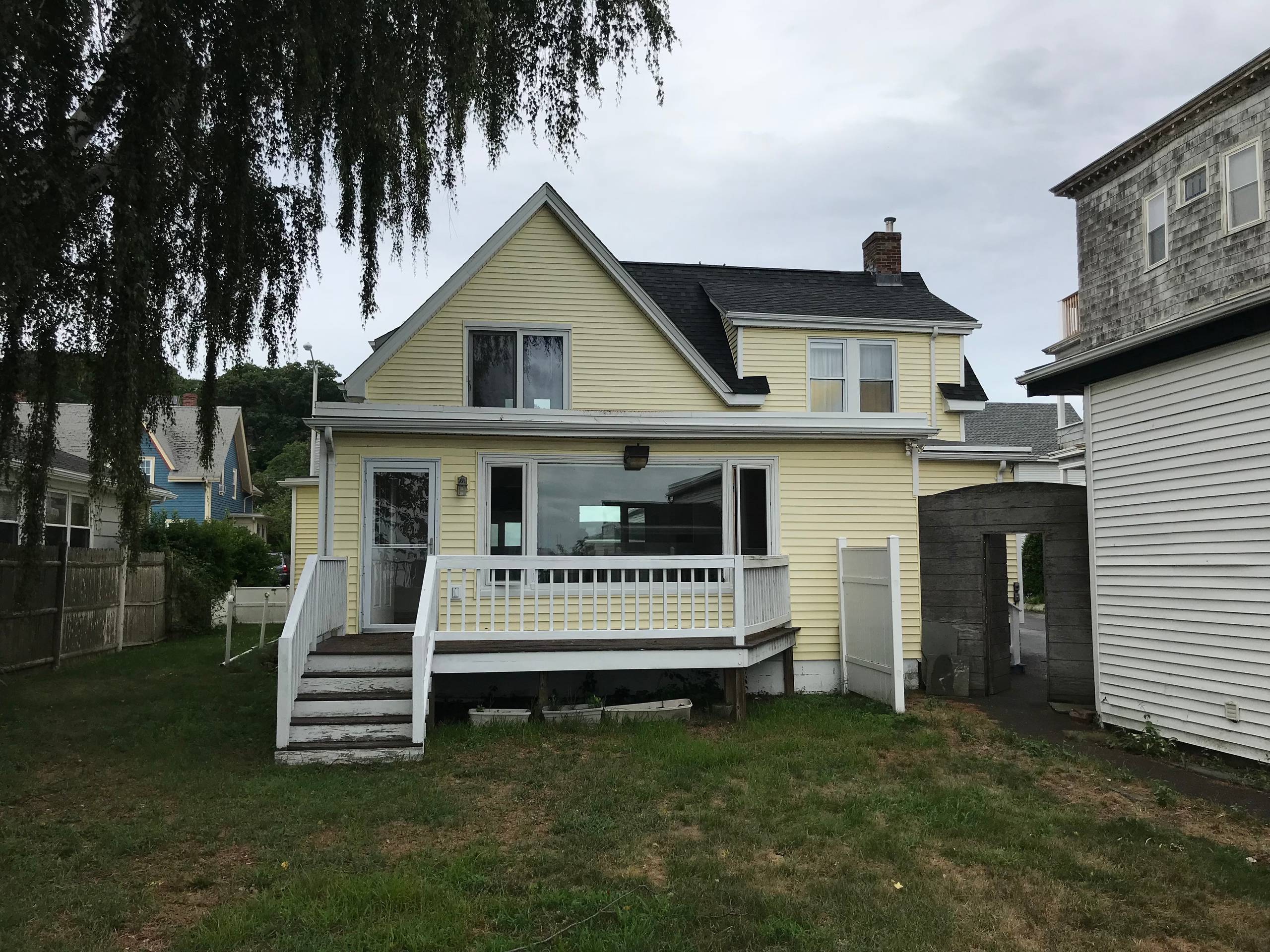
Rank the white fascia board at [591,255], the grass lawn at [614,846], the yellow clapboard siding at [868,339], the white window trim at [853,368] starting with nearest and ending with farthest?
the grass lawn at [614,846] < the white fascia board at [591,255] < the yellow clapboard siding at [868,339] < the white window trim at [853,368]

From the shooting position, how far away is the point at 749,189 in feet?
58.1

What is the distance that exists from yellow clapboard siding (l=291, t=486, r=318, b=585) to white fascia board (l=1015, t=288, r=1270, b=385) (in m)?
13.5

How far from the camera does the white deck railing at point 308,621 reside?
7.93 metres

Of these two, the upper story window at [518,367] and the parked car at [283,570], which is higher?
the upper story window at [518,367]

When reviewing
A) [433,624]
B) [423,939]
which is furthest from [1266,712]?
[433,624]

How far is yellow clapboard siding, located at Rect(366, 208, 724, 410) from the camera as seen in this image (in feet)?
39.4

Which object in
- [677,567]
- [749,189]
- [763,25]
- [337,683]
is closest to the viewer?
[337,683]

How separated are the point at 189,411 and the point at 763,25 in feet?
112

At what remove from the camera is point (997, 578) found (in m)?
12.0

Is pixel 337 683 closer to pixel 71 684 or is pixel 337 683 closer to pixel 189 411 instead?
Result: pixel 71 684

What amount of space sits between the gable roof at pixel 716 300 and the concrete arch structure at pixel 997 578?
3561 mm

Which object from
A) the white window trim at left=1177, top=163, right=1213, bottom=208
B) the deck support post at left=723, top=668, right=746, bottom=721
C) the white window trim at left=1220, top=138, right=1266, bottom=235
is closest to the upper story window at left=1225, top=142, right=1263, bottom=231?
the white window trim at left=1220, top=138, right=1266, bottom=235

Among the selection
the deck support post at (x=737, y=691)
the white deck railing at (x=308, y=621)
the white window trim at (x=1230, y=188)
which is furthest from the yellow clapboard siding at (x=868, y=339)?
the white deck railing at (x=308, y=621)

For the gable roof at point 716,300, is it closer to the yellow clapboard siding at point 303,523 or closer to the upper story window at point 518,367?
the upper story window at point 518,367
